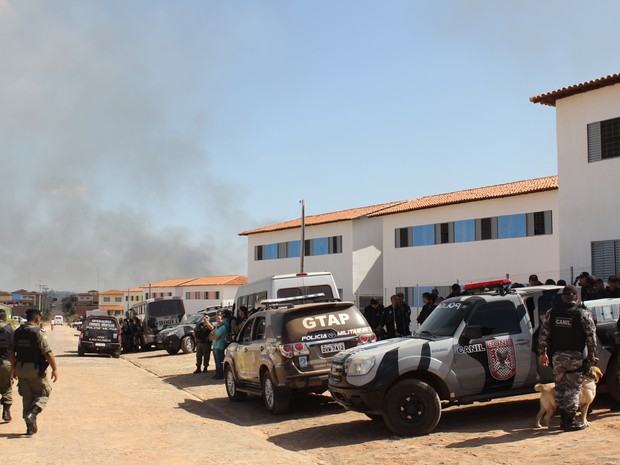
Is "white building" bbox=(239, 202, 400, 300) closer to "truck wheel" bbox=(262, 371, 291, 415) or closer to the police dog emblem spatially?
"truck wheel" bbox=(262, 371, 291, 415)

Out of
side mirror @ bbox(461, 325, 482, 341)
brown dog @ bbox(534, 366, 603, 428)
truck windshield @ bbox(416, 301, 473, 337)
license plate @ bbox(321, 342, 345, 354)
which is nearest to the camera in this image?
brown dog @ bbox(534, 366, 603, 428)

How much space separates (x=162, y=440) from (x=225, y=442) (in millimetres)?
910

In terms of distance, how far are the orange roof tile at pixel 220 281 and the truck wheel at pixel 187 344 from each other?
4874cm

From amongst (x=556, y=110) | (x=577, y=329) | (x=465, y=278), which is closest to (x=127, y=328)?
(x=465, y=278)

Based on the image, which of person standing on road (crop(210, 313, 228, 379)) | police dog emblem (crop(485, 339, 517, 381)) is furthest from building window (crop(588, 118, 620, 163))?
police dog emblem (crop(485, 339, 517, 381))

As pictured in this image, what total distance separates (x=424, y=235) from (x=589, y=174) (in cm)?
1660

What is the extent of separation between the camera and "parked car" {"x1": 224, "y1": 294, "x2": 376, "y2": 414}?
39.4 ft

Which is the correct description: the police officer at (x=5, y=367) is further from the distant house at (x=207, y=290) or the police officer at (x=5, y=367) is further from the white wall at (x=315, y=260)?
the distant house at (x=207, y=290)

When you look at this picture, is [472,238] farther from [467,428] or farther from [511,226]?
[467,428]

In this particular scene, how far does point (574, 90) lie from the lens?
22094mm

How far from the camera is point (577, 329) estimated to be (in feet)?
29.7

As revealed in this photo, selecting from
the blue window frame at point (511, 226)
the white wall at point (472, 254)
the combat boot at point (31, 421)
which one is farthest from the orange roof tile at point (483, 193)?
the combat boot at point (31, 421)

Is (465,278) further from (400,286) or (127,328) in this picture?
(127,328)

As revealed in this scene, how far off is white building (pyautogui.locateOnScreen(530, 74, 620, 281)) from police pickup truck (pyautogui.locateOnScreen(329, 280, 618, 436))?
1169 centimetres
